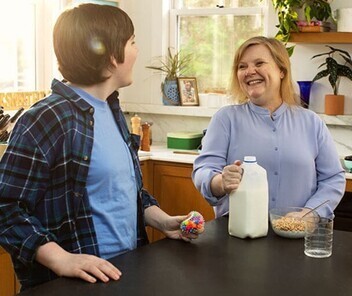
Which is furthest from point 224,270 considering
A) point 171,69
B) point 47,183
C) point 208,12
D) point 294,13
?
point 208,12

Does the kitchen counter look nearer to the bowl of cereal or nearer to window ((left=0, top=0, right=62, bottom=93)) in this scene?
window ((left=0, top=0, right=62, bottom=93))

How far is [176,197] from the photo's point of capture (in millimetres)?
4238

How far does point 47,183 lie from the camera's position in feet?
5.96

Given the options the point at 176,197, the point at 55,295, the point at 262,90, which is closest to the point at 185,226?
the point at 55,295

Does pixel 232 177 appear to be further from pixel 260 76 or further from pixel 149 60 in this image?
pixel 149 60

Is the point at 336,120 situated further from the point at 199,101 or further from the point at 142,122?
the point at 142,122

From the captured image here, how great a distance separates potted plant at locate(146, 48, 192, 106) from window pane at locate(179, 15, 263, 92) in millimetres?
57

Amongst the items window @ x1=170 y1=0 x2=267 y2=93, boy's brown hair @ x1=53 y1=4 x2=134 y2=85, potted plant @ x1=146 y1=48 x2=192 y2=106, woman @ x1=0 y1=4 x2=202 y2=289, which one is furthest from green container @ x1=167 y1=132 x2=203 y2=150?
boy's brown hair @ x1=53 y1=4 x2=134 y2=85

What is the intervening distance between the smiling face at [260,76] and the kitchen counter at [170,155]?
5.06ft

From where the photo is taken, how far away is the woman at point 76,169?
69.2 inches

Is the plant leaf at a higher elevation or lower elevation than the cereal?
higher

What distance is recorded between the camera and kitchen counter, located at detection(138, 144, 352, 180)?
4185mm

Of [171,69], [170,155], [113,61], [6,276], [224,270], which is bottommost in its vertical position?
[6,276]

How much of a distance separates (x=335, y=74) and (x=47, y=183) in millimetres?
2667
